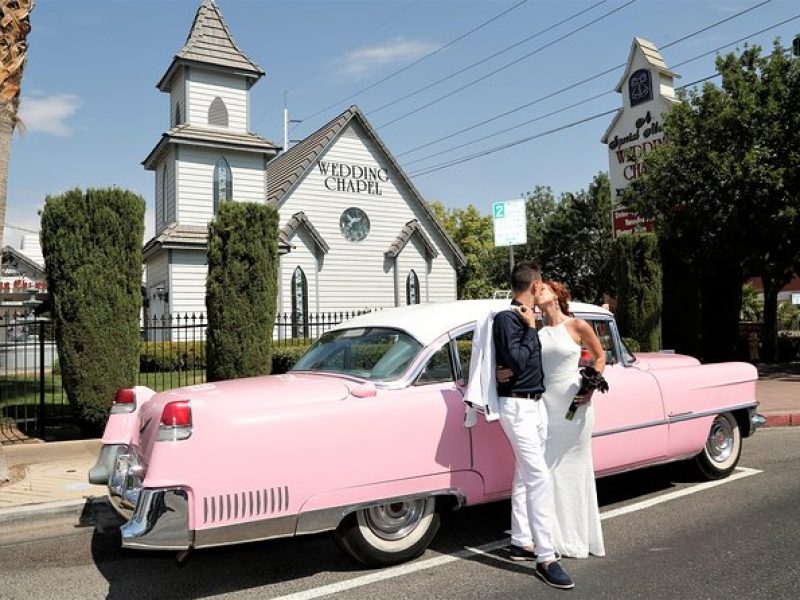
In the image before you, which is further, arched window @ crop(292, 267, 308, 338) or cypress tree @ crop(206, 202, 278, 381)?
arched window @ crop(292, 267, 308, 338)

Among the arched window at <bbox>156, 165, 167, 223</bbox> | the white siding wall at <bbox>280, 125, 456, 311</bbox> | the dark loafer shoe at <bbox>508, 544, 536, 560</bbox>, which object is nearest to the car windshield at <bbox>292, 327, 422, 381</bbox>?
the dark loafer shoe at <bbox>508, 544, 536, 560</bbox>

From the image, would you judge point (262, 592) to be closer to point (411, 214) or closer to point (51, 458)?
point (51, 458)

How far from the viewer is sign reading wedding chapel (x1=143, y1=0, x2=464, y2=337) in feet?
70.5

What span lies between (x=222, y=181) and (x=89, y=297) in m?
14.2

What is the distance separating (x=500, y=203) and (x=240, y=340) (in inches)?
207

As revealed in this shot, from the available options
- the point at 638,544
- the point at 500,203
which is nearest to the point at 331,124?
the point at 500,203

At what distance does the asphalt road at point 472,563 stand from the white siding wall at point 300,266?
57.0 feet

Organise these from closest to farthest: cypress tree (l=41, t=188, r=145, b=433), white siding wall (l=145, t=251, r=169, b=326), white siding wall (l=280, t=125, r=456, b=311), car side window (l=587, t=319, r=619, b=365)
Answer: car side window (l=587, t=319, r=619, b=365)
cypress tree (l=41, t=188, r=145, b=433)
white siding wall (l=145, t=251, r=169, b=326)
white siding wall (l=280, t=125, r=456, b=311)

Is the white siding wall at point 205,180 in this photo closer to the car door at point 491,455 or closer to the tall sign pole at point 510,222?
the tall sign pole at point 510,222

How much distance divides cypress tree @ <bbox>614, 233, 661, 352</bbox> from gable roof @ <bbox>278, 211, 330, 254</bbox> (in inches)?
434

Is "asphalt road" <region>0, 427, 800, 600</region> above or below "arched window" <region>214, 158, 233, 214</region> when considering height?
below

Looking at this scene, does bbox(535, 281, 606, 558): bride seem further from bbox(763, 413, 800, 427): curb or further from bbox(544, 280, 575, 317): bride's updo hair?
bbox(763, 413, 800, 427): curb

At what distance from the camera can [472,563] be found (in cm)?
434

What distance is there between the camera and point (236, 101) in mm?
22656
